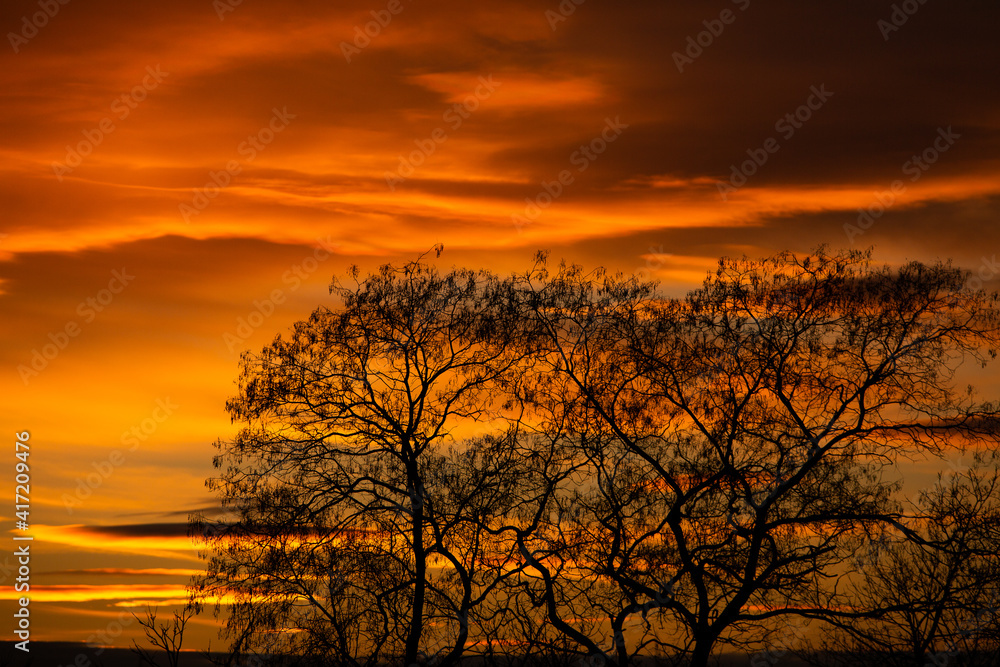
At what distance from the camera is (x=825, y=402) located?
24469 mm

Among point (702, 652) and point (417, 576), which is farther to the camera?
point (417, 576)

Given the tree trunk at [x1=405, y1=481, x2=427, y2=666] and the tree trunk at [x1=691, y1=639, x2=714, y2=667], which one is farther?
the tree trunk at [x1=405, y1=481, x2=427, y2=666]

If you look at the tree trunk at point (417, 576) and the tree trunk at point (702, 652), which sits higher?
the tree trunk at point (417, 576)

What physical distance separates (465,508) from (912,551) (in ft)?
36.2

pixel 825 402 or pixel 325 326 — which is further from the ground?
pixel 325 326

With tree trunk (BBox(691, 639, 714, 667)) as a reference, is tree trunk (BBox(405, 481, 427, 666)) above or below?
Result: above

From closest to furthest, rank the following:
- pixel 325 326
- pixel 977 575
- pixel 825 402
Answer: pixel 977 575 → pixel 825 402 → pixel 325 326

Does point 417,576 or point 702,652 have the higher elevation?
point 417,576

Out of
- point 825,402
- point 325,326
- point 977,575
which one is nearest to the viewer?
point 977,575

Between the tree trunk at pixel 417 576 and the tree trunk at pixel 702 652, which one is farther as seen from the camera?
the tree trunk at pixel 417 576

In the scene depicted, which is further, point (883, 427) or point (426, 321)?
point (426, 321)

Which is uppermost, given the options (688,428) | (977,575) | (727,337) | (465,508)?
Result: (727,337)

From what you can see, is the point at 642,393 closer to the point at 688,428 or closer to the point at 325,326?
the point at 688,428

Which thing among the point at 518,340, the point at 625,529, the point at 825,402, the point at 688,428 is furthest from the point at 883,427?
the point at 518,340
